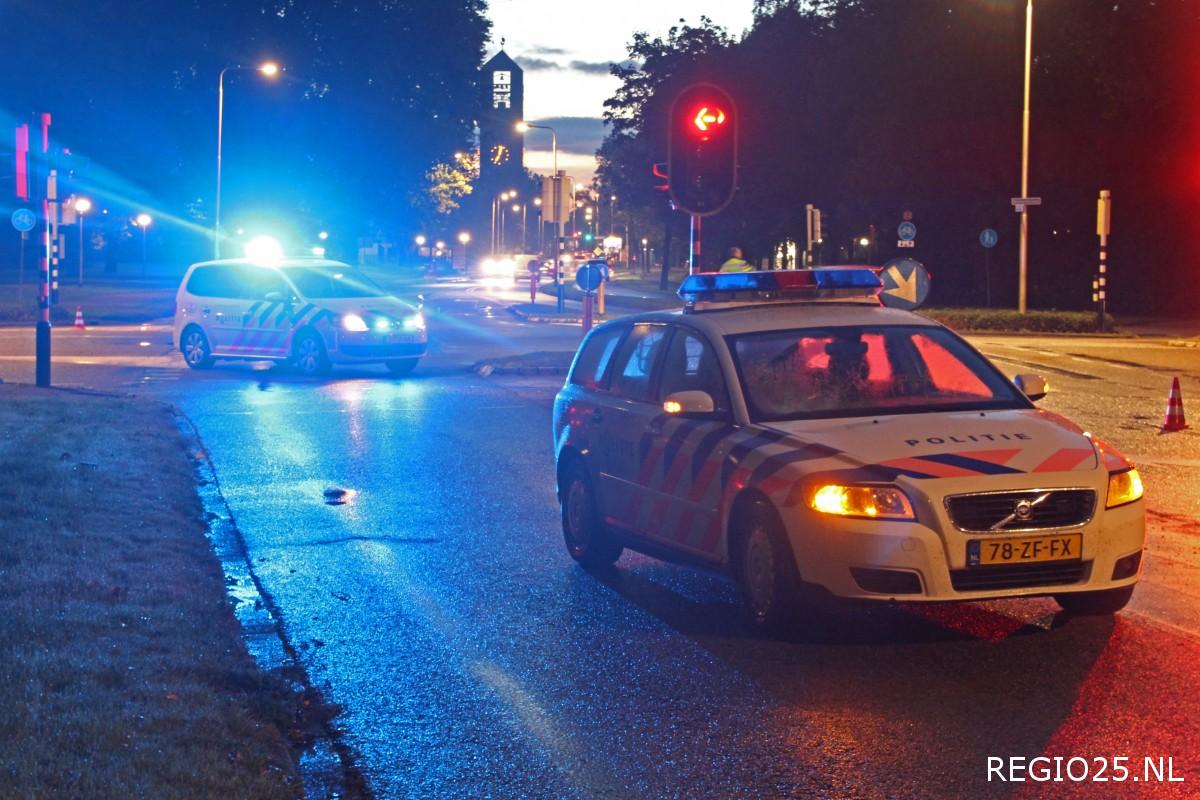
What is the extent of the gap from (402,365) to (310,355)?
1378 mm

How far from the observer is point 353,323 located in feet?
80.5

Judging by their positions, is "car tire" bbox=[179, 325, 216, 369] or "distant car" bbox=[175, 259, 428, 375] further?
"car tire" bbox=[179, 325, 216, 369]

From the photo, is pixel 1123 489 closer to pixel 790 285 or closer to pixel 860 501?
pixel 860 501

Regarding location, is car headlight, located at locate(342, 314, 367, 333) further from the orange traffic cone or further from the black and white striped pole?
the black and white striped pole

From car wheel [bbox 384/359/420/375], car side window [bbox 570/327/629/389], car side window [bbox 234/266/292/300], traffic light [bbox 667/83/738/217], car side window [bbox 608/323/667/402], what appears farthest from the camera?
car side window [bbox 234/266/292/300]

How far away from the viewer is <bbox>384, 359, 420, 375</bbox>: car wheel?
25.1 m

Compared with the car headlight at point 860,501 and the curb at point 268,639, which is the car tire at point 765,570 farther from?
the curb at point 268,639

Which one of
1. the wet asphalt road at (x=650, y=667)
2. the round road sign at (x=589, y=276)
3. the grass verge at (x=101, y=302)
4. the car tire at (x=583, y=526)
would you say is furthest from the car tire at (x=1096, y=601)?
the grass verge at (x=101, y=302)

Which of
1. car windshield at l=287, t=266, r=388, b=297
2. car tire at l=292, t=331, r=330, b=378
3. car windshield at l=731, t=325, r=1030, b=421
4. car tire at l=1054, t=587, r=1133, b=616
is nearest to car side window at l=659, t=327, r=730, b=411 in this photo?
car windshield at l=731, t=325, r=1030, b=421

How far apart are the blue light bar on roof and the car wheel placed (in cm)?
1615

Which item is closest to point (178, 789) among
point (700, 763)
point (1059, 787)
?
point (700, 763)

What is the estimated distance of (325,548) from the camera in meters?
10.1

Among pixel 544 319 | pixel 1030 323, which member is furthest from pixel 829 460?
pixel 544 319

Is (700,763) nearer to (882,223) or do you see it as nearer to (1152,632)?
(1152,632)
